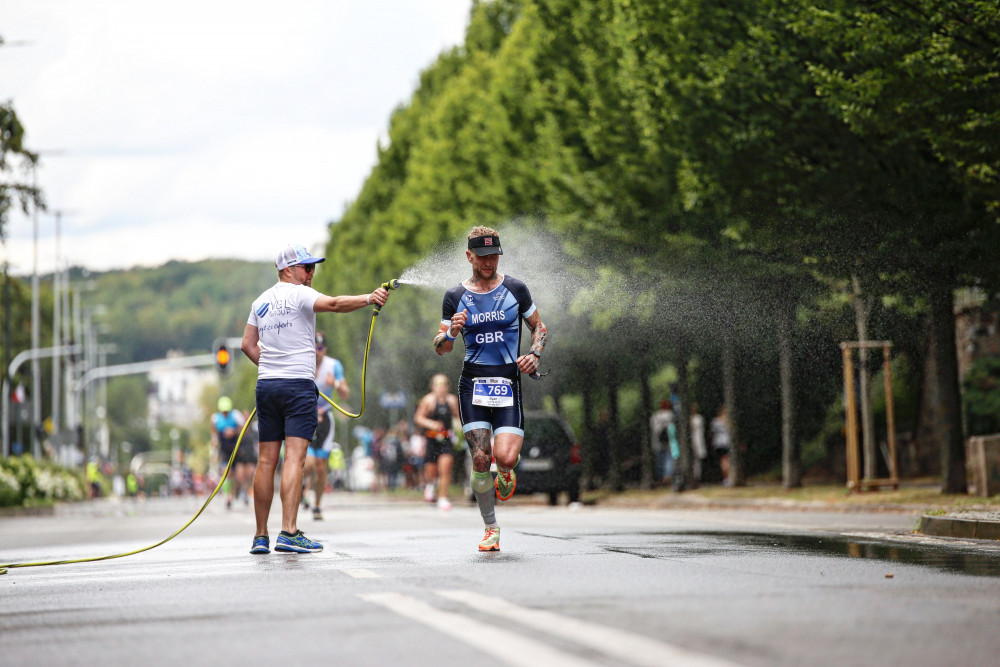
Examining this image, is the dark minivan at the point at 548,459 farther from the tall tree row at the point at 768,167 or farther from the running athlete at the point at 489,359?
the running athlete at the point at 489,359

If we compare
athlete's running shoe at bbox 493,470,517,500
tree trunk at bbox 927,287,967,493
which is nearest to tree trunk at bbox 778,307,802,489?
tree trunk at bbox 927,287,967,493

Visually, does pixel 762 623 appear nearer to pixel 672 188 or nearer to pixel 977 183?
pixel 977 183

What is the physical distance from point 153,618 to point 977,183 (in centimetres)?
1360

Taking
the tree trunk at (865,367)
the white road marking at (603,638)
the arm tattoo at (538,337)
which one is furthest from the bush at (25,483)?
the white road marking at (603,638)

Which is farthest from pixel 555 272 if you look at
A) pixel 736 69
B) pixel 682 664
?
pixel 682 664

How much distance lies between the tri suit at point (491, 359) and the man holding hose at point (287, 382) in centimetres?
110

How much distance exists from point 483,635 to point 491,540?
199 inches

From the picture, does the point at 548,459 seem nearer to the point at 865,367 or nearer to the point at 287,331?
the point at 865,367

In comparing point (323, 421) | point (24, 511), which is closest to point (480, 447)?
point (323, 421)

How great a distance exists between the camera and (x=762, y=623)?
621cm

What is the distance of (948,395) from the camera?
21.1 m

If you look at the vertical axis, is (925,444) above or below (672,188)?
below

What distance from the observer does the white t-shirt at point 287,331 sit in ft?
37.3

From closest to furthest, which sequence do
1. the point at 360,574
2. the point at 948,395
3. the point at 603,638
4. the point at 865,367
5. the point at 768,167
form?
the point at 603,638 < the point at 360,574 < the point at 948,395 < the point at 768,167 < the point at 865,367
